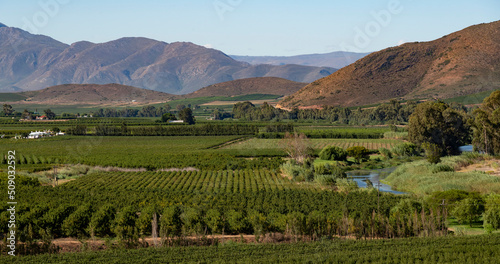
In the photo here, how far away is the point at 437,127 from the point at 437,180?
29.5 m

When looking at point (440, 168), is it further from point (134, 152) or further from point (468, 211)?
point (134, 152)

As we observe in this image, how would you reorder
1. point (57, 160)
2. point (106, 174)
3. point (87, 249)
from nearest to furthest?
point (87, 249)
point (106, 174)
point (57, 160)

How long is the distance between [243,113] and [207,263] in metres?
172

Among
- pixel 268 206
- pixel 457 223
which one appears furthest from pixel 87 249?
pixel 457 223

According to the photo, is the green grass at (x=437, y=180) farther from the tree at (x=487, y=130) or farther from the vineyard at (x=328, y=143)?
the vineyard at (x=328, y=143)

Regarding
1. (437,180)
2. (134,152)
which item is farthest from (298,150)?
(134,152)

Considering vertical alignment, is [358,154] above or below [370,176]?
above

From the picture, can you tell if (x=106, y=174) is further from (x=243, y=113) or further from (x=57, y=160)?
(x=243, y=113)

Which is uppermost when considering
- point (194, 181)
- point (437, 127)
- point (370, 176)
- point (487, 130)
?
point (437, 127)

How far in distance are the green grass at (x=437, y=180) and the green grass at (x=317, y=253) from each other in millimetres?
19336

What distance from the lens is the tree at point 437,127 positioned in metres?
81.1

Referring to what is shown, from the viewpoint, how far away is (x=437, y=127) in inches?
3184

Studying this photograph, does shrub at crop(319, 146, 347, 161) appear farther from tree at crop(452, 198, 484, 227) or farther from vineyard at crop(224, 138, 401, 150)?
tree at crop(452, 198, 484, 227)

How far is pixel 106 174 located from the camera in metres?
65.2
